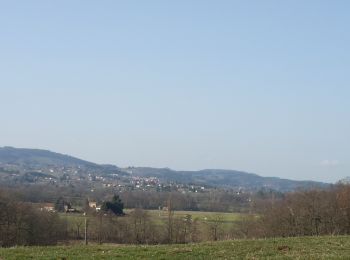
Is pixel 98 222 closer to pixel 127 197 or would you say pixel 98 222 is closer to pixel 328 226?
pixel 328 226

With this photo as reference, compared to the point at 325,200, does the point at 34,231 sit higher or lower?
lower

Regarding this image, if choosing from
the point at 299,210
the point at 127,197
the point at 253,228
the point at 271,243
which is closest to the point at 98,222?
the point at 253,228

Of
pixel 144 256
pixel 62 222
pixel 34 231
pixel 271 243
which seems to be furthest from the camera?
pixel 62 222

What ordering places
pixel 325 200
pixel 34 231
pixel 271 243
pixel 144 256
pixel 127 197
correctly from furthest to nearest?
pixel 127 197
pixel 325 200
pixel 34 231
pixel 271 243
pixel 144 256

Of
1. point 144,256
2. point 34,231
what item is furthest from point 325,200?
point 144,256

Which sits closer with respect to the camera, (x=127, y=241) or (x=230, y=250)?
(x=230, y=250)

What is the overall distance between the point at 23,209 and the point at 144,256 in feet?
152

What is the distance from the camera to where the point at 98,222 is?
82.1 metres

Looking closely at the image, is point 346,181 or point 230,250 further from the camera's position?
point 346,181

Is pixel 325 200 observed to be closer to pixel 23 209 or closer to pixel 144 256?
pixel 23 209

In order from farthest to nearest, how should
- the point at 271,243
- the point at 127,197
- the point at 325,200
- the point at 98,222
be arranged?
the point at 127,197, the point at 98,222, the point at 325,200, the point at 271,243

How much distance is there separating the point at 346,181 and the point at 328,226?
57.6ft

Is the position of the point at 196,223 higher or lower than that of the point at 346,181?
lower

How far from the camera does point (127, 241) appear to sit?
79938 millimetres
